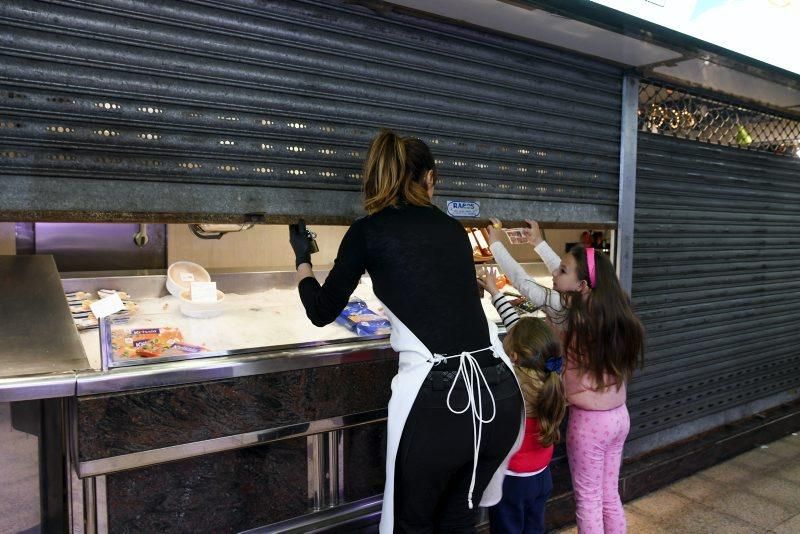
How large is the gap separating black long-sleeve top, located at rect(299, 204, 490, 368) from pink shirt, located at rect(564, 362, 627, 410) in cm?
99

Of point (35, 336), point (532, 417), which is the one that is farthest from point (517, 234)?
point (35, 336)

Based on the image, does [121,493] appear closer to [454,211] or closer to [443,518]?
[443,518]

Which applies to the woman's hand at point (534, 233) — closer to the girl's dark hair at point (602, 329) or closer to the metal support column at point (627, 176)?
the girl's dark hair at point (602, 329)

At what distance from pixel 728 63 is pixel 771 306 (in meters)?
2.50

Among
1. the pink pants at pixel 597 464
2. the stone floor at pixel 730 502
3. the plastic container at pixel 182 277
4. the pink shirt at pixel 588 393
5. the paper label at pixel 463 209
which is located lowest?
the stone floor at pixel 730 502

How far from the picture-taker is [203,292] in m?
2.99

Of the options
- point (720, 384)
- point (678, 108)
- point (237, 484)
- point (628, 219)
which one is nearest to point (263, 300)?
point (237, 484)

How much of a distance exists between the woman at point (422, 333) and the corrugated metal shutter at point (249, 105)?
54cm

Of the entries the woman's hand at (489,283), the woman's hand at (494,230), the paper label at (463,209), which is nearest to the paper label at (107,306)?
the paper label at (463,209)

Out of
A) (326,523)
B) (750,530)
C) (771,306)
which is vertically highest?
(771,306)

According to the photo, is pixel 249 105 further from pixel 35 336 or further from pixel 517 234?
pixel 517 234

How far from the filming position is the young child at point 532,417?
103 inches

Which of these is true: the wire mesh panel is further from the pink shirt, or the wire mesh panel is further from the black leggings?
the black leggings

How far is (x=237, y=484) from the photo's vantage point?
2.54m
